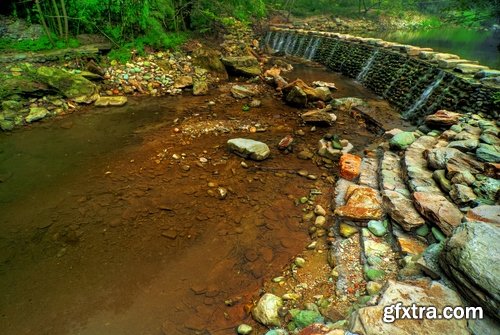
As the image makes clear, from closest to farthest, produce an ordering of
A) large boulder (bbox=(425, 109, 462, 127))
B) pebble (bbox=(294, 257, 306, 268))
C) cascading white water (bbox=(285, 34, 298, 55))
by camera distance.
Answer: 1. pebble (bbox=(294, 257, 306, 268))
2. large boulder (bbox=(425, 109, 462, 127))
3. cascading white water (bbox=(285, 34, 298, 55))

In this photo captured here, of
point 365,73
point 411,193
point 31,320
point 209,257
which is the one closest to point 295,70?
point 365,73

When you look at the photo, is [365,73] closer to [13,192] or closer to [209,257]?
[209,257]

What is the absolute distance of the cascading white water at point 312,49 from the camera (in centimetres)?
1430

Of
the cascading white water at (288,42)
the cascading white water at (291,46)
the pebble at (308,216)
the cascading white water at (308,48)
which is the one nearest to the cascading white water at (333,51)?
the cascading white water at (308,48)

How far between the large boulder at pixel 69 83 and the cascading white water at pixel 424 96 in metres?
8.76

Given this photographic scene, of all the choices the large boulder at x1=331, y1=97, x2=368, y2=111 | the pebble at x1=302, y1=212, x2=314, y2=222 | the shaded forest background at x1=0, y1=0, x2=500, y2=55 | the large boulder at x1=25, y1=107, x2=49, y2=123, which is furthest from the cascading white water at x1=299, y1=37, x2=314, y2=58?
the pebble at x1=302, y1=212, x2=314, y2=222

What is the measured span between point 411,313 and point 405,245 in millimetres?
1242

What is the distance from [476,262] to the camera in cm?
208

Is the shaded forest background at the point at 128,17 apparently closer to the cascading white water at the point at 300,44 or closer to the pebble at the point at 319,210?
the cascading white water at the point at 300,44

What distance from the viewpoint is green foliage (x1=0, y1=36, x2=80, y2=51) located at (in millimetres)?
7809

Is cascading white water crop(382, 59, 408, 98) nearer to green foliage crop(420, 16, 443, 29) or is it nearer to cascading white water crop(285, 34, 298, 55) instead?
cascading white water crop(285, 34, 298, 55)

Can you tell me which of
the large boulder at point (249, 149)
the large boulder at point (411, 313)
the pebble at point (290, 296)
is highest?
the large boulder at point (411, 313)

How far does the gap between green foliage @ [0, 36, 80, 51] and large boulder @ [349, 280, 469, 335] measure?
10.3 metres

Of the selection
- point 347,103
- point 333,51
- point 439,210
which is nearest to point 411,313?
point 439,210
